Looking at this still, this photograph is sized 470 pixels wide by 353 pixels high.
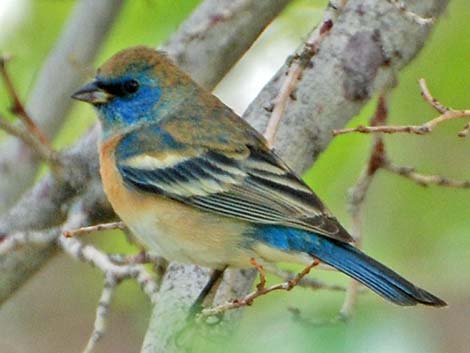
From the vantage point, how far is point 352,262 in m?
3.68

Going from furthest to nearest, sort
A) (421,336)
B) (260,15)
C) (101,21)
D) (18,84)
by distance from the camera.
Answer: (18,84)
(101,21)
(260,15)
(421,336)

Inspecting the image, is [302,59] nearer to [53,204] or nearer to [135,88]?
[135,88]

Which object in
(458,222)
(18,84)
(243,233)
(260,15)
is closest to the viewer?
(243,233)

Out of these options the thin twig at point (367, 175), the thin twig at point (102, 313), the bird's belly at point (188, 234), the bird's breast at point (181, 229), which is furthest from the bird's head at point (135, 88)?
the thin twig at point (102, 313)

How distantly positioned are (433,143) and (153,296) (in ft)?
6.95

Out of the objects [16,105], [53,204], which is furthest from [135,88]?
[16,105]

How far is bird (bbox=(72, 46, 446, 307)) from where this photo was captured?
3812 millimetres

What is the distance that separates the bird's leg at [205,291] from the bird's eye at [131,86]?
3.08 ft

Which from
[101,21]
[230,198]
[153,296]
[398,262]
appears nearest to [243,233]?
[230,198]

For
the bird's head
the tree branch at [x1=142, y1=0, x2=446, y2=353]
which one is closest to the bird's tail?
the tree branch at [x1=142, y1=0, x2=446, y2=353]

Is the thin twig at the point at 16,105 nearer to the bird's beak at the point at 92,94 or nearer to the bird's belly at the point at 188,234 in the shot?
the bird's beak at the point at 92,94

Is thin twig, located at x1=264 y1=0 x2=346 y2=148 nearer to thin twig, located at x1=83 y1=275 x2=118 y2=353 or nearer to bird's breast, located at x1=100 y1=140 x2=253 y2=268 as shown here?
bird's breast, located at x1=100 y1=140 x2=253 y2=268

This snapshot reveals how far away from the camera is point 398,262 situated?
4.58 metres

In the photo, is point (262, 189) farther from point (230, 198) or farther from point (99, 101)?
point (99, 101)
